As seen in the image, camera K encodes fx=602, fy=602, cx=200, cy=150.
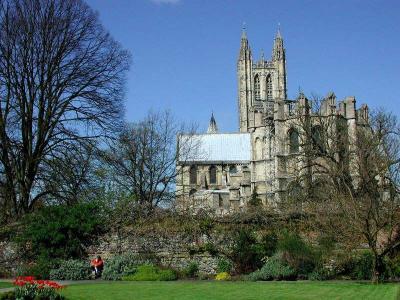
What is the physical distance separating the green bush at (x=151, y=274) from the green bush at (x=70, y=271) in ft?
7.19

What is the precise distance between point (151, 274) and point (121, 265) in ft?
5.71

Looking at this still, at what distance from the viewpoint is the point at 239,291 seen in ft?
58.9

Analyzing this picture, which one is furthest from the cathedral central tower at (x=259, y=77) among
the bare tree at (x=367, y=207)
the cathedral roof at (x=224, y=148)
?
the bare tree at (x=367, y=207)

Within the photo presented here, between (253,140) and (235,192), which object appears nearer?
(235,192)

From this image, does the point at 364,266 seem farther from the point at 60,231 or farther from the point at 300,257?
the point at 60,231

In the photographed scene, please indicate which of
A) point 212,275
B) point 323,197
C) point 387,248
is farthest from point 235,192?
point 387,248

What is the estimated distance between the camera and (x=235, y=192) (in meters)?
63.4

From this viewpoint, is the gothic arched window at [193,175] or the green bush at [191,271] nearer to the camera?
the green bush at [191,271]

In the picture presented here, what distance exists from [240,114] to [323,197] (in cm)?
7939

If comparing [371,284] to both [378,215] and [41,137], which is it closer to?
[378,215]

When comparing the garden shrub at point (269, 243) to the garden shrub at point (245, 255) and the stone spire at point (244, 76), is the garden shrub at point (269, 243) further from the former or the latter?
the stone spire at point (244, 76)

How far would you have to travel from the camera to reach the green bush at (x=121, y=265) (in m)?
24.5

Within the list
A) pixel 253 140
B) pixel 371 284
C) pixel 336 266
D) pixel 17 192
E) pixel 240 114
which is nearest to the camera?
pixel 371 284

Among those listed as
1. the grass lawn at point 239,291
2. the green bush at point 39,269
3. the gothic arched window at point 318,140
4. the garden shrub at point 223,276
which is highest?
the gothic arched window at point 318,140
